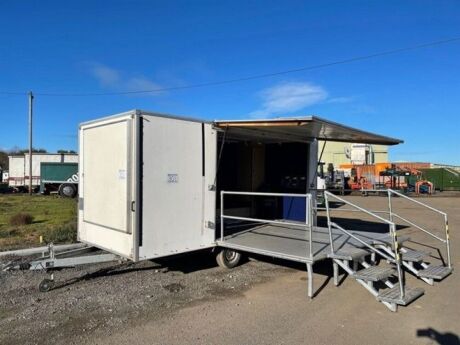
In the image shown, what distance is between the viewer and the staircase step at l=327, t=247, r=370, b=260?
626cm

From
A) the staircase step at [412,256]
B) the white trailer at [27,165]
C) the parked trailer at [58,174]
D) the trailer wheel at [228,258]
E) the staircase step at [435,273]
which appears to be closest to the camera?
the staircase step at [435,273]

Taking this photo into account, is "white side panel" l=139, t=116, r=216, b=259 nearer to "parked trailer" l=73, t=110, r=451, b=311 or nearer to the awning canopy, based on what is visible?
"parked trailer" l=73, t=110, r=451, b=311

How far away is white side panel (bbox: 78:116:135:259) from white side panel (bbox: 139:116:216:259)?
0.23m

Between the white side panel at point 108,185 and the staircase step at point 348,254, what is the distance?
2.98 meters

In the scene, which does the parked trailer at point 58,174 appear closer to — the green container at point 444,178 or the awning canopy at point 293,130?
the awning canopy at point 293,130

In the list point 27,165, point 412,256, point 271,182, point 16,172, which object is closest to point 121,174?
point 412,256

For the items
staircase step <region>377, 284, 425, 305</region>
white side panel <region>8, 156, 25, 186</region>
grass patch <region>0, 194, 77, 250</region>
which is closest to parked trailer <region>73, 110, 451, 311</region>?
staircase step <region>377, 284, 425, 305</region>

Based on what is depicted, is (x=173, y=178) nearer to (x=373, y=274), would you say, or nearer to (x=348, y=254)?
(x=348, y=254)

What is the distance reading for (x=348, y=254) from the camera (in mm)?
6367

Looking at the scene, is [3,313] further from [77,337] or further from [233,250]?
[233,250]

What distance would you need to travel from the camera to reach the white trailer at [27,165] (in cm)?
3359

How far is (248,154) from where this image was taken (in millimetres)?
11211

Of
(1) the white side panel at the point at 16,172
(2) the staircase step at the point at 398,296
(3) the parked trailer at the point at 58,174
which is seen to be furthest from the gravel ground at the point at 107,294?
(1) the white side panel at the point at 16,172

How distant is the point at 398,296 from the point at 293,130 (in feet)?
12.6
